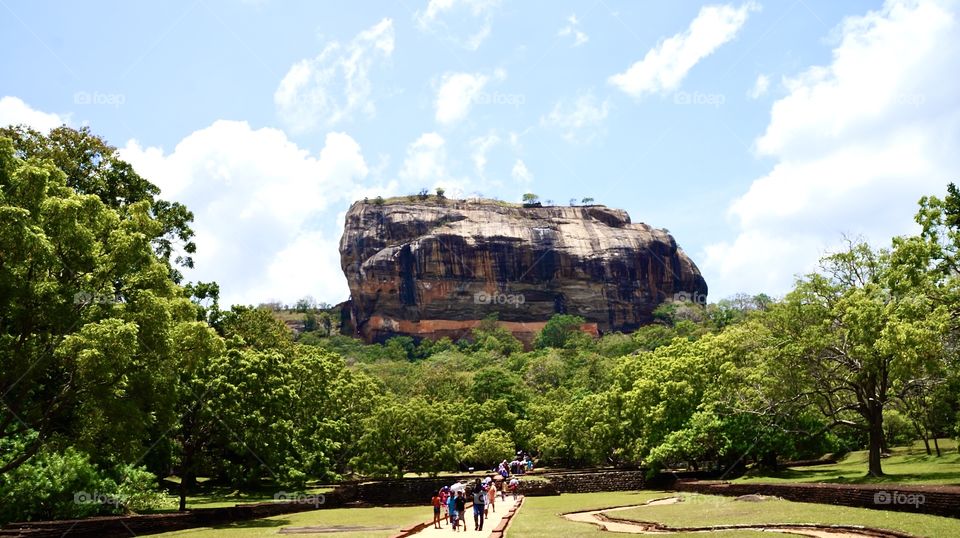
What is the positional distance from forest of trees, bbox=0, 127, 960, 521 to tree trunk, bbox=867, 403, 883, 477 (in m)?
0.07

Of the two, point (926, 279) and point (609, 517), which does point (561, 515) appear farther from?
point (926, 279)

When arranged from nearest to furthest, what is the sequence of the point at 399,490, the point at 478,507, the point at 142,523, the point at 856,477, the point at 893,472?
the point at 478,507
the point at 142,523
the point at 856,477
the point at 893,472
the point at 399,490

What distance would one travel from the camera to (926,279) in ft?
72.8

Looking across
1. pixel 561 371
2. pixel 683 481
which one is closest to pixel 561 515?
pixel 683 481

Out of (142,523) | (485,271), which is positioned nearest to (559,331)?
(485,271)

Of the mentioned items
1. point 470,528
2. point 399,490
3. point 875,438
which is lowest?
point 399,490

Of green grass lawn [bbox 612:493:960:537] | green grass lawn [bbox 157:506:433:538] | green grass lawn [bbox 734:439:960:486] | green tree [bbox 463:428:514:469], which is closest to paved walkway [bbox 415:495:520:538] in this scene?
green grass lawn [bbox 157:506:433:538]

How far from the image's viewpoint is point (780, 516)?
18.2 metres

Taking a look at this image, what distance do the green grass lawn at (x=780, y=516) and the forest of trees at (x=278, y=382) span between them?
5187 mm

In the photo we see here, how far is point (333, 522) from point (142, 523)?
600cm

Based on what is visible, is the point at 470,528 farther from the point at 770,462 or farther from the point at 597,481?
the point at 770,462

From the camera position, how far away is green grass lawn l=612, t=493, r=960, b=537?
49.1 feet

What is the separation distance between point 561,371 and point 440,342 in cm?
5205

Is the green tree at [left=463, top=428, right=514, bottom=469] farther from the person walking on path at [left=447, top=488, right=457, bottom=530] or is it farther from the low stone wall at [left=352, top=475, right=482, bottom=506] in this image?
the person walking on path at [left=447, top=488, right=457, bottom=530]
